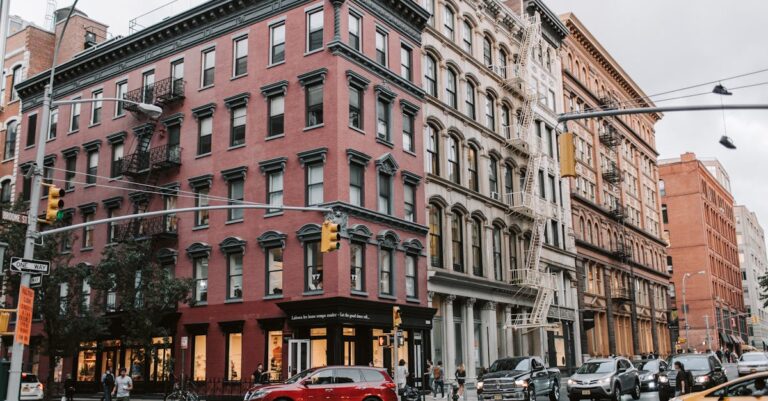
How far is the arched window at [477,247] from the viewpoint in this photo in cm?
4303

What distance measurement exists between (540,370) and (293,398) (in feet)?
36.0

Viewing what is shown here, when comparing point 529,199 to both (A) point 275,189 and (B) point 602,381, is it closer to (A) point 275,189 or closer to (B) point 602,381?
(A) point 275,189

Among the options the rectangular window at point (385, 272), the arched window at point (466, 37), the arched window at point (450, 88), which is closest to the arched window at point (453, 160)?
the arched window at point (450, 88)

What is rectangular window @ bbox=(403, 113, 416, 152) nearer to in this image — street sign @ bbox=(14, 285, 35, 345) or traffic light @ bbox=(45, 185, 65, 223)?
traffic light @ bbox=(45, 185, 65, 223)

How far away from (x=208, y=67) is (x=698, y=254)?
8372cm

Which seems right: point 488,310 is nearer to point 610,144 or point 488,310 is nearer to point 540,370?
point 540,370

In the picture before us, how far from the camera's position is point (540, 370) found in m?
29.0

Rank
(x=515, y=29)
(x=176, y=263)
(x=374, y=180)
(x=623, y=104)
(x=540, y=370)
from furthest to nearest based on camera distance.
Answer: (x=623, y=104)
(x=515, y=29)
(x=176, y=263)
(x=374, y=180)
(x=540, y=370)

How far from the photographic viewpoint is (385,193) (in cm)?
3612

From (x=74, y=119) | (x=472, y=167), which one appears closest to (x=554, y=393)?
(x=472, y=167)

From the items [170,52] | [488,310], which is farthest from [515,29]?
[170,52]

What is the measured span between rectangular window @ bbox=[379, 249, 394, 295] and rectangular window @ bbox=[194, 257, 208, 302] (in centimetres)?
874

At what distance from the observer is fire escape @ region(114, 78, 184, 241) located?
38125 mm

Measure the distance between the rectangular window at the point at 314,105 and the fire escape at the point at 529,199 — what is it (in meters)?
17.3
